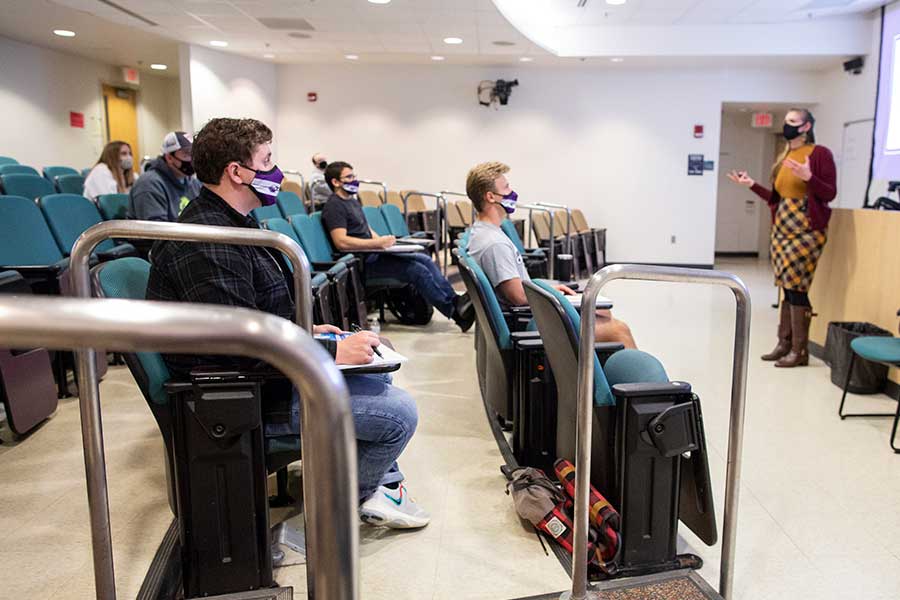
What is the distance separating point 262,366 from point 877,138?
27.3 ft

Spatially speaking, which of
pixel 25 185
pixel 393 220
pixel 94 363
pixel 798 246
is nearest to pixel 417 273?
pixel 393 220

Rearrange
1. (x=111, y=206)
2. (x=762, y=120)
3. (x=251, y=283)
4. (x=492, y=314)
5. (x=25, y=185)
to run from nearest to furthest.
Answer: (x=251, y=283) → (x=492, y=314) → (x=111, y=206) → (x=25, y=185) → (x=762, y=120)

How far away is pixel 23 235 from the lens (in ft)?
12.3

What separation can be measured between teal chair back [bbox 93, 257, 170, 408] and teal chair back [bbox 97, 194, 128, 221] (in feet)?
10.9

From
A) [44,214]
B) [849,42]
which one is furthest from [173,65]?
[849,42]

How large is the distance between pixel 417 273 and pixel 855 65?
6.80 metres

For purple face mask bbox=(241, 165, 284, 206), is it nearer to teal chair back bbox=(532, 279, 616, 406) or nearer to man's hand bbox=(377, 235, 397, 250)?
teal chair back bbox=(532, 279, 616, 406)

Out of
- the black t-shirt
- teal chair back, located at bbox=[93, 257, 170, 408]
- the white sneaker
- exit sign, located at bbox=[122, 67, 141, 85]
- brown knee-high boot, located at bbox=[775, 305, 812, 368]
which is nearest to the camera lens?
teal chair back, located at bbox=[93, 257, 170, 408]

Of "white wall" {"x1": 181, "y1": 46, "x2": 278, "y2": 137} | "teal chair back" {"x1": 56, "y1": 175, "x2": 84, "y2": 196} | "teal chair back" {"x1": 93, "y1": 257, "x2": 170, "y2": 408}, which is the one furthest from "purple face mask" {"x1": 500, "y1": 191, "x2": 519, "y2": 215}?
"white wall" {"x1": 181, "y1": 46, "x2": 278, "y2": 137}

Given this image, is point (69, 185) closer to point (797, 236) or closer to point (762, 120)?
point (797, 236)

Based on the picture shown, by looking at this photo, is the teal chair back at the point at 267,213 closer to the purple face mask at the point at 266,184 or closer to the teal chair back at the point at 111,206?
the teal chair back at the point at 111,206

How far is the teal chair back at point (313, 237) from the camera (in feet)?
14.0

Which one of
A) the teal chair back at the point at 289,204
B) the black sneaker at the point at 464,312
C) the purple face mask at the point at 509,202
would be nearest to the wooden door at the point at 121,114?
the teal chair back at the point at 289,204

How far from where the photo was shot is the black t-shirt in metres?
4.84
